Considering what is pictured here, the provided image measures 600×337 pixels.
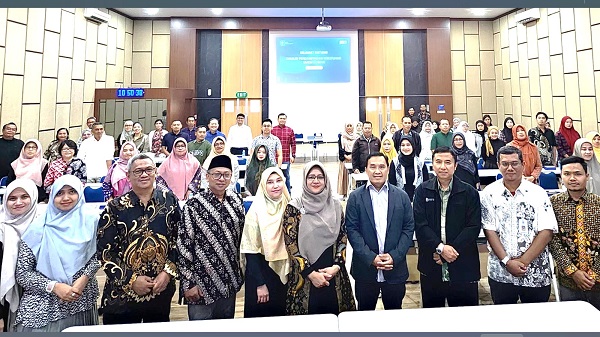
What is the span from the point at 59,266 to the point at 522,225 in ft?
7.46

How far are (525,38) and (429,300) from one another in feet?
29.2

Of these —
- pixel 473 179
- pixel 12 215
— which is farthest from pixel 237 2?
pixel 473 179

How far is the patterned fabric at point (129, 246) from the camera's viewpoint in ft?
5.51

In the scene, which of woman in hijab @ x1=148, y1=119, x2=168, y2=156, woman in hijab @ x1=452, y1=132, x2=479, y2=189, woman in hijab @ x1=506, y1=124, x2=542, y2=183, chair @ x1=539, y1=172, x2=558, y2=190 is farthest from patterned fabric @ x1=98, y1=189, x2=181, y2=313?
woman in hijab @ x1=148, y1=119, x2=168, y2=156

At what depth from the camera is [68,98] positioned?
7414 millimetres

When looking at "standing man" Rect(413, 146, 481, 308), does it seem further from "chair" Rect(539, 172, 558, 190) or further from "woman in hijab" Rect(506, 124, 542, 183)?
"woman in hijab" Rect(506, 124, 542, 183)

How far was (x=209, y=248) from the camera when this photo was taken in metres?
1.80

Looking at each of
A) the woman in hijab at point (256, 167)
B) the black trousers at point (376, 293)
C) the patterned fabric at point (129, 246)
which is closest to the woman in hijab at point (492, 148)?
the woman in hijab at point (256, 167)

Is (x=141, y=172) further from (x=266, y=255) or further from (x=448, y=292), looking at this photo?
(x=448, y=292)

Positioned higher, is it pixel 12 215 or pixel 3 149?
pixel 12 215

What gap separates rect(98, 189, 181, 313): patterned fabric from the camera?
1681 mm

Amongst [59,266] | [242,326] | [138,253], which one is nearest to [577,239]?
[242,326]

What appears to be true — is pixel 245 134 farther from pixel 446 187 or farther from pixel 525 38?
pixel 525 38

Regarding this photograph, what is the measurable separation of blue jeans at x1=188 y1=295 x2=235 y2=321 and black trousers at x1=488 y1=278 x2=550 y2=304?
1400 millimetres
